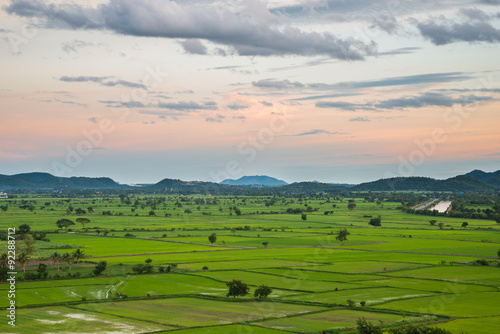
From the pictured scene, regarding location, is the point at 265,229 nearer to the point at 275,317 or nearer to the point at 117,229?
the point at 117,229

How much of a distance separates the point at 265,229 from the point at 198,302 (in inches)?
3072

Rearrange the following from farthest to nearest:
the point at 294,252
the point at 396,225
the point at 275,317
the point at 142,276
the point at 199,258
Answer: the point at 396,225, the point at 294,252, the point at 199,258, the point at 142,276, the point at 275,317

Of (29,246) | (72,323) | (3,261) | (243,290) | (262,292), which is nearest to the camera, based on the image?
(72,323)

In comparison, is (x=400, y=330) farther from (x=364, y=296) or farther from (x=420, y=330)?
(x=364, y=296)

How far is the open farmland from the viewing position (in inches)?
1716

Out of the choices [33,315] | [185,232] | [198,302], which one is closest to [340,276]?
[198,302]

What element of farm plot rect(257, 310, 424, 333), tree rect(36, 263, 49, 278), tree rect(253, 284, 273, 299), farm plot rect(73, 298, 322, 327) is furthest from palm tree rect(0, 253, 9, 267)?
farm plot rect(257, 310, 424, 333)

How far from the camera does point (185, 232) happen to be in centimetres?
12356

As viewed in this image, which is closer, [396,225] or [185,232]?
[185,232]

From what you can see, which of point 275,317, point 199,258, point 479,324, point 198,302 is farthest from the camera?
point 199,258

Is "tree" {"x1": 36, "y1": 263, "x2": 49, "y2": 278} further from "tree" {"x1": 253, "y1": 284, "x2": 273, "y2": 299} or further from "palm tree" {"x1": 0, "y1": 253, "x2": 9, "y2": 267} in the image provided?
"tree" {"x1": 253, "y1": 284, "x2": 273, "y2": 299}

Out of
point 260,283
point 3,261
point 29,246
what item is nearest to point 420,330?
point 260,283

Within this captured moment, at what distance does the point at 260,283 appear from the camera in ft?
201

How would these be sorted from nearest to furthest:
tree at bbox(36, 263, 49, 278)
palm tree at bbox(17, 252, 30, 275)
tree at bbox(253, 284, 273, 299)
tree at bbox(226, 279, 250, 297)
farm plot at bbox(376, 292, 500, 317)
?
farm plot at bbox(376, 292, 500, 317), tree at bbox(253, 284, 273, 299), tree at bbox(226, 279, 250, 297), tree at bbox(36, 263, 49, 278), palm tree at bbox(17, 252, 30, 275)
